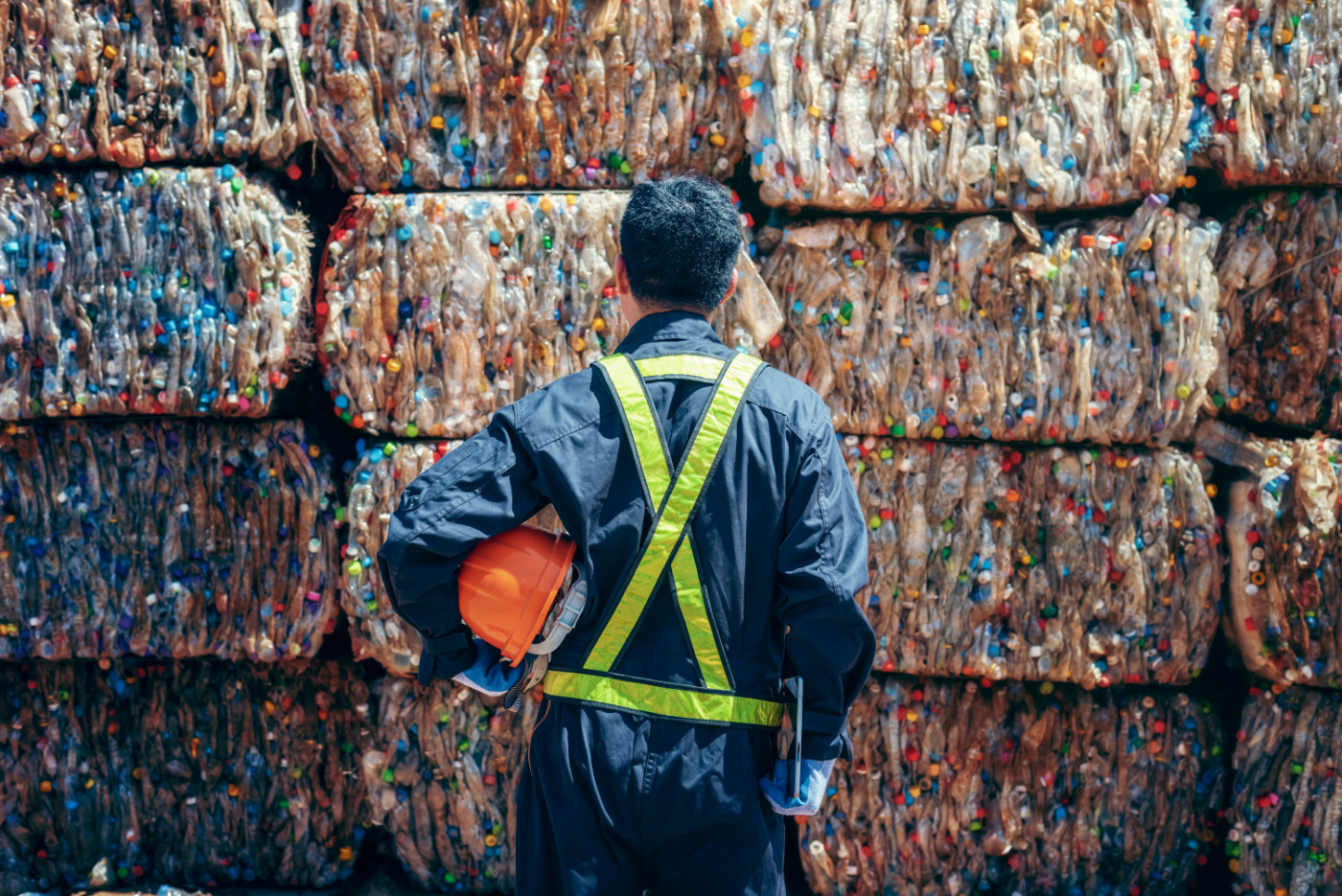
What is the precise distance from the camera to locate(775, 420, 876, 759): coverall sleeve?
1887 mm

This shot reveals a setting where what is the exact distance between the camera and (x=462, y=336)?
2.98 m

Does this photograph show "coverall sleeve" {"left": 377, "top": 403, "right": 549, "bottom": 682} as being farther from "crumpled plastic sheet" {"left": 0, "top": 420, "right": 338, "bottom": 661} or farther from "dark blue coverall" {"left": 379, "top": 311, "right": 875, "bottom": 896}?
"crumpled plastic sheet" {"left": 0, "top": 420, "right": 338, "bottom": 661}

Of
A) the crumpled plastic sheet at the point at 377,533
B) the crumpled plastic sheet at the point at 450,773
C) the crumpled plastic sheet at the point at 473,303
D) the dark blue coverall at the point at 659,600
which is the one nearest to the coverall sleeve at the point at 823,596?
the dark blue coverall at the point at 659,600

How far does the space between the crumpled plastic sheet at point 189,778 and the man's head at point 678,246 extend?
1.89 m

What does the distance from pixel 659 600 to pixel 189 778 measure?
2.15 m

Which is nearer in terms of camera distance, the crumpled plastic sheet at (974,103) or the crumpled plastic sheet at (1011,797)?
the crumpled plastic sheet at (974,103)

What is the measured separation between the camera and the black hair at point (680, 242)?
1975 millimetres

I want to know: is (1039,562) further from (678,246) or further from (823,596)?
(678,246)

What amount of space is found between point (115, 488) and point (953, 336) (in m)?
2.57

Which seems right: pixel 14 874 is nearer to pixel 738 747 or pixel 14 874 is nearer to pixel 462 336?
Result: pixel 462 336

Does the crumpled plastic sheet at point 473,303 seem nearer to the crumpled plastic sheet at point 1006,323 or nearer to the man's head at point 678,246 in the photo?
the crumpled plastic sheet at point 1006,323

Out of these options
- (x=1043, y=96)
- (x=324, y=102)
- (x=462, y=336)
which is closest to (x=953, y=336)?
(x=1043, y=96)

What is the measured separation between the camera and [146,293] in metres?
3.00

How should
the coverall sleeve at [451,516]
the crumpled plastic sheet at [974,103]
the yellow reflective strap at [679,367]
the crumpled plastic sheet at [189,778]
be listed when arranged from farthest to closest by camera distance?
1. the crumpled plastic sheet at [189,778]
2. the crumpled plastic sheet at [974,103]
3. the yellow reflective strap at [679,367]
4. the coverall sleeve at [451,516]
